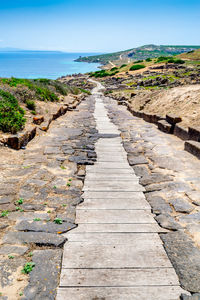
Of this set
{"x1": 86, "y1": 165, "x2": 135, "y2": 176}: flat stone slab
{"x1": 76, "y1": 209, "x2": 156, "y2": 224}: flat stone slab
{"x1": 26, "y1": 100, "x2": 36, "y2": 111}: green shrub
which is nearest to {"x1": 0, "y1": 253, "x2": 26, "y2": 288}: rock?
{"x1": 76, "y1": 209, "x2": 156, "y2": 224}: flat stone slab

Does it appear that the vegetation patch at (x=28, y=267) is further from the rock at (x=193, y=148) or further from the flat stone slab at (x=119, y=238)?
the rock at (x=193, y=148)

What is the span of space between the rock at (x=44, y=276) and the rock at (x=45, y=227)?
440mm

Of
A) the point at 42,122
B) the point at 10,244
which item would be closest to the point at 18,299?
the point at 10,244

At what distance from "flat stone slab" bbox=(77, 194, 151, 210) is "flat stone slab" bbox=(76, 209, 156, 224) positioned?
0.13 meters

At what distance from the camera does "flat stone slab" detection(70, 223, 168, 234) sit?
11.7 ft

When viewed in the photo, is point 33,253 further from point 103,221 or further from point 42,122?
point 42,122

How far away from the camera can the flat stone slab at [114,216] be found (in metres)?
3.82

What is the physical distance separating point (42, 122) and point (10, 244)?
7.45 m

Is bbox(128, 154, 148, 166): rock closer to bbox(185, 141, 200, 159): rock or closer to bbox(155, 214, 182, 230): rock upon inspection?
bbox(185, 141, 200, 159): rock

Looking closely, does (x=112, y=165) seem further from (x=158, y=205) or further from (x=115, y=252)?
(x=115, y=252)

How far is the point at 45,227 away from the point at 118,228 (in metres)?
1.05

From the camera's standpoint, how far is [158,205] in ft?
14.1

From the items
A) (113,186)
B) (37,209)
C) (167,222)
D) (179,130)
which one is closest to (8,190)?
(37,209)

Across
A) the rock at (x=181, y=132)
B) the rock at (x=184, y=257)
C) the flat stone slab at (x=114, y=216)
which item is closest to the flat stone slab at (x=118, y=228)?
the flat stone slab at (x=114, y=216)
